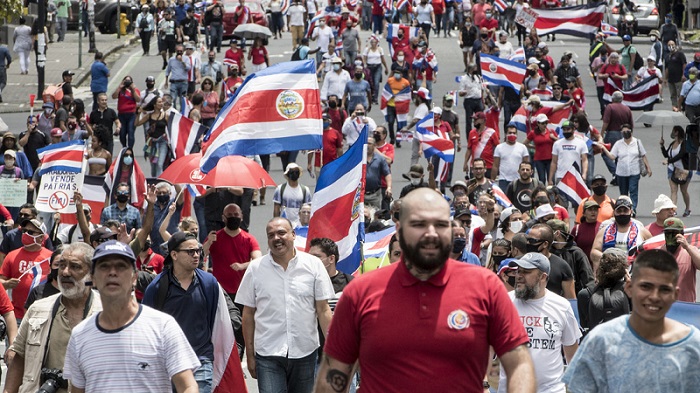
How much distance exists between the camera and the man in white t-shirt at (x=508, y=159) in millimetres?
20141

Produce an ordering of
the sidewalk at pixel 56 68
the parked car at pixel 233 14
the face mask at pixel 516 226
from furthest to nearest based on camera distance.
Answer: the parked car at pixel 233 14
the sidewalk at pixel 56 68
the face mask at pixel 516 226

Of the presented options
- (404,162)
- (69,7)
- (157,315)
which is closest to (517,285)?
(157,315)

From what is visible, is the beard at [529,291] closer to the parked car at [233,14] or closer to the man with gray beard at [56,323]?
the man with gray beard at [56,323]

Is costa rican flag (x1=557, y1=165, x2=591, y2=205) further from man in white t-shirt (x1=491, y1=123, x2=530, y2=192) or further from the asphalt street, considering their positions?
the asphalt street

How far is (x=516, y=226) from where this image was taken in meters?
14.1

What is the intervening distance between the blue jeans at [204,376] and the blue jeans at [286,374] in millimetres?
633

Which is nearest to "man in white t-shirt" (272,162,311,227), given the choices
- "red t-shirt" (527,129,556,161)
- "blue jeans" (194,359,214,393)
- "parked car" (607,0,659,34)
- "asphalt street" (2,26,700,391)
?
"asphalt street" (2,26,700,391)

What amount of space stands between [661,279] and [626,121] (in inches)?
759

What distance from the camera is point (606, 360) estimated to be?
198 inches

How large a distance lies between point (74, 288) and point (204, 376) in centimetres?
129

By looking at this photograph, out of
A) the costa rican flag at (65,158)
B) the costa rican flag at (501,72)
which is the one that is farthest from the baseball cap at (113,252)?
the costa rican flag at (501,72)

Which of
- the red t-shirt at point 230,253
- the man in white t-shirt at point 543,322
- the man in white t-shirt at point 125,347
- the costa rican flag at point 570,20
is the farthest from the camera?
the costa rican flag at point 570,20

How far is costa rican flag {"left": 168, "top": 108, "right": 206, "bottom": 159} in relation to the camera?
1803cm

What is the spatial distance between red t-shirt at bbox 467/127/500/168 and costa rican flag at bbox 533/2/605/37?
11.5 m
